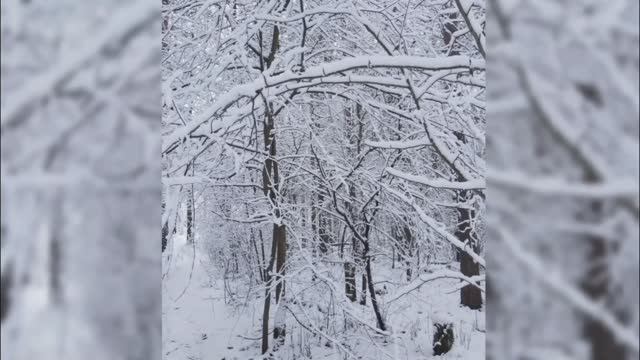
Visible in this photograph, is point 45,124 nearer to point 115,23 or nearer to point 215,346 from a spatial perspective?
point 115,23

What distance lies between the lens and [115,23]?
0.50 m

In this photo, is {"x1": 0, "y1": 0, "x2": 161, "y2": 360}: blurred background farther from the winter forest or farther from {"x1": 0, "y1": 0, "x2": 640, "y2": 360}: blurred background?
the winter forest

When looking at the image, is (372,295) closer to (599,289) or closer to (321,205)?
(321,205)

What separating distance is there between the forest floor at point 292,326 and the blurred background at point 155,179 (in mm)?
2196

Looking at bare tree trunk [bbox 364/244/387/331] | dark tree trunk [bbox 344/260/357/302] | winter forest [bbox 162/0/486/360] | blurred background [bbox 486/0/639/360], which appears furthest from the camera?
dark tree trunk [bbox 344/260/357/302]

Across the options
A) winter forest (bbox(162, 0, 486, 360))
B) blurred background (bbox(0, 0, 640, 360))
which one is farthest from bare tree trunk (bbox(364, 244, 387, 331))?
blurred background (bbox(0, 0, 640, 360))

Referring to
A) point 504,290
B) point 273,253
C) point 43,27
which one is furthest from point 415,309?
point 43,27

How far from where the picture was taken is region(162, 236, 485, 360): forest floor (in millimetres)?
2766

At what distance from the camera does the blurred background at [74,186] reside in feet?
1.58

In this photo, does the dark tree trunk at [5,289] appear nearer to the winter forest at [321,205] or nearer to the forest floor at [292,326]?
the winter forest at [321,205]

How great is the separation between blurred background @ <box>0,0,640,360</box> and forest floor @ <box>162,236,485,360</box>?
7.20 feet

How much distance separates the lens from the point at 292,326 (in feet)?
9.64

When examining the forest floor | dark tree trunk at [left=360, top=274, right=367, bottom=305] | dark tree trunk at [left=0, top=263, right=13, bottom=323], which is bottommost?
the forest floor

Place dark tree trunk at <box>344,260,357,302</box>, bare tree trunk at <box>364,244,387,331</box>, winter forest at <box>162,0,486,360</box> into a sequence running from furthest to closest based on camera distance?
1. dark tree trunk at <box>344,260,357,302</box>
2. bare tree trunk at <box>364,244,387,331</box>
3. winter forest at <box>162,0,486,360</box>
